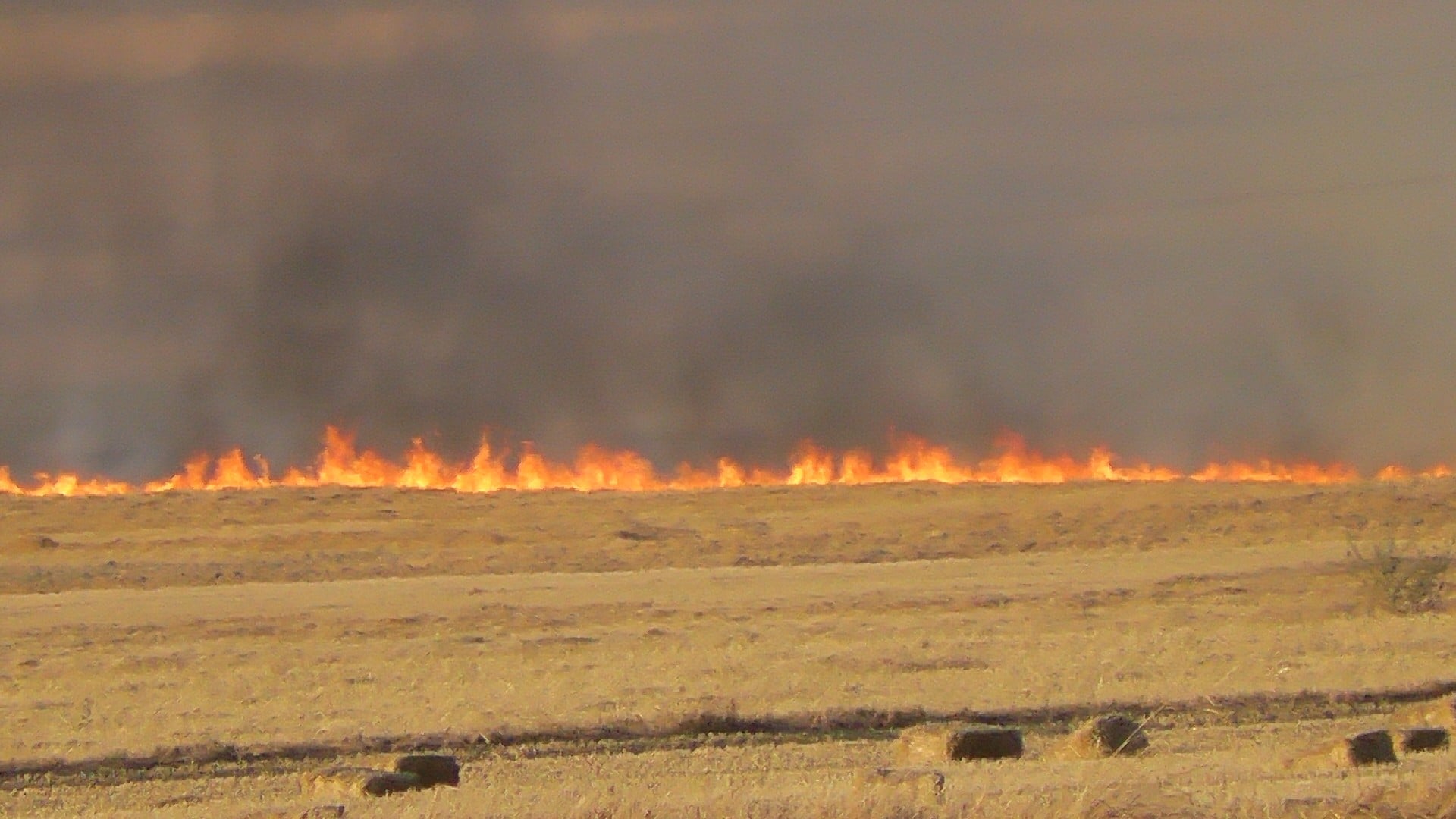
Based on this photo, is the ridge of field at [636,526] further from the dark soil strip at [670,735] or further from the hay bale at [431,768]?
the hay bale at [431,768]

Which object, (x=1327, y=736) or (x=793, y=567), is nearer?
(x=1327, y=736)

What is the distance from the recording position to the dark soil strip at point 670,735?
25.3m

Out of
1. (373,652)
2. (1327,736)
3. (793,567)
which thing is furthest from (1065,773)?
(793,567)

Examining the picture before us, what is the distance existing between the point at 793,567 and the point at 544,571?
7673mm

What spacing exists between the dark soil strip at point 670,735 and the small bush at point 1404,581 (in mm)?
15002

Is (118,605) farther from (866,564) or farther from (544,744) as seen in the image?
(544,744)

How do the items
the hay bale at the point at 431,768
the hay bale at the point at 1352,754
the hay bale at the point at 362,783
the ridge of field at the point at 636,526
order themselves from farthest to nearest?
the ridge of field at the point at 636,526
the hay bale at the point at 431,768
the hay bale at the point at 1352,754
the hay bale at the point at 362,783

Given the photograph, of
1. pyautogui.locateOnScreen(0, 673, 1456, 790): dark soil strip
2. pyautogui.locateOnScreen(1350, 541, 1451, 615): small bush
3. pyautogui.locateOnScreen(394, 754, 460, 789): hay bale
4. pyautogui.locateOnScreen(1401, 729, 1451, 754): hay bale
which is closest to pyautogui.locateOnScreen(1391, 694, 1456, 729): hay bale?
pyautogui.locateOnScreen(1401, 729, 1451, 754): hay bale

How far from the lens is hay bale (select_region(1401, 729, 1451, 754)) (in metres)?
21.8

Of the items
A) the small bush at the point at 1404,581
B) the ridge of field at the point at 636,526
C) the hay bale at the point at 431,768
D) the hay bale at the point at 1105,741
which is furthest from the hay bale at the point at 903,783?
the ridge of field at the point at 636,526

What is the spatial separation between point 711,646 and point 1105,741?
17742mm

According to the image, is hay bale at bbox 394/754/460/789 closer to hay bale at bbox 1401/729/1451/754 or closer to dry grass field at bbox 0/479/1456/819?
dry grass field at bbox 0/479/1456/819

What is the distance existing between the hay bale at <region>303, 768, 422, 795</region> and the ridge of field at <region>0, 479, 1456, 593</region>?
3951 centimetres

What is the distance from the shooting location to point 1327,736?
83.7 feet
